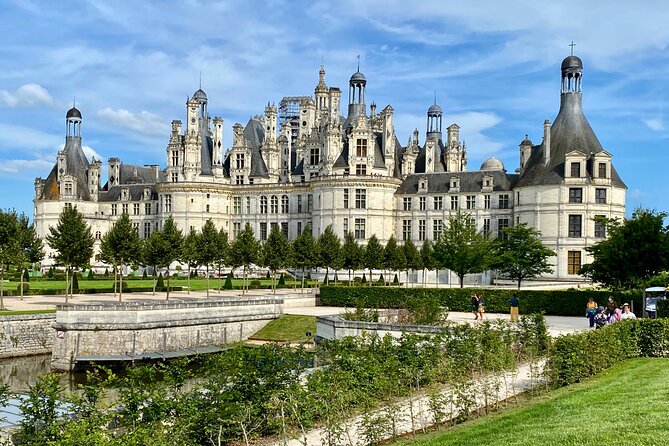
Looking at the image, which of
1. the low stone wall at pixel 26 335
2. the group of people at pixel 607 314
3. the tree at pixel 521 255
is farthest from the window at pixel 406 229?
the low stone wall at pixel 26 335

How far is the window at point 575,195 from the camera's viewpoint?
56.8 m

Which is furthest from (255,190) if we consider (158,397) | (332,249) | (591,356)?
(158,397)

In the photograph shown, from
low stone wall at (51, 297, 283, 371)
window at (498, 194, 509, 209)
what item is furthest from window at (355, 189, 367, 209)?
low stone wall at (51, 297, 283, 371)

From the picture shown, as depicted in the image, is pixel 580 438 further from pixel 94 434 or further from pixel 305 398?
pixel 94 434

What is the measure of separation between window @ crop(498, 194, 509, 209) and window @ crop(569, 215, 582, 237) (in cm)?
643

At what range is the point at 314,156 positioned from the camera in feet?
234

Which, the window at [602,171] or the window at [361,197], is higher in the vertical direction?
the window at [602,171]

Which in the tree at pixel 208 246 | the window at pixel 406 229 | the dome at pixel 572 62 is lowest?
the tree at pixel 208 246

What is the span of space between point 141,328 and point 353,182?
115ft

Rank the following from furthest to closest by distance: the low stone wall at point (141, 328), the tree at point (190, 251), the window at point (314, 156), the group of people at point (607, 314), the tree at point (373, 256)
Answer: the window at point (314, 156), the tree at point (373, 256), the tree at point (190, 251), the low stone wall at point (141, 328), the group of people at point (607, 314)

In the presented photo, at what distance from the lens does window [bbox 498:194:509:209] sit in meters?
62.2

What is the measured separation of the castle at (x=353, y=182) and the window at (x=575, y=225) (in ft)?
0.25

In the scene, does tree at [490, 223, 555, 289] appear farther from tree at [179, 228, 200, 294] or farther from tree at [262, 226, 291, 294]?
tree at [179, 228, 200, 294]

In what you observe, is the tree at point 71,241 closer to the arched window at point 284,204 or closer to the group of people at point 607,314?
the group of people at point 607,314
